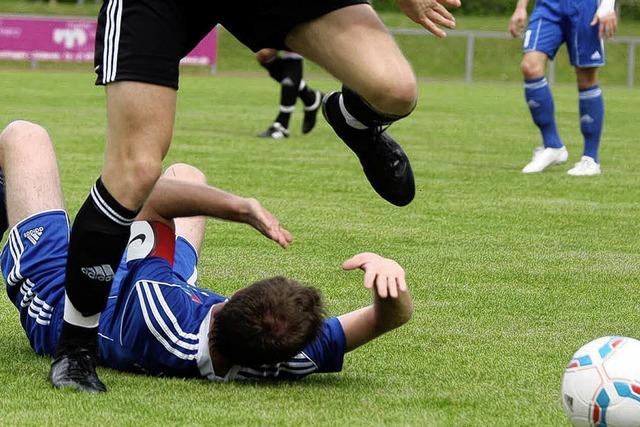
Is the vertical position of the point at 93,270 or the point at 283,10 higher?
the point at 283,10

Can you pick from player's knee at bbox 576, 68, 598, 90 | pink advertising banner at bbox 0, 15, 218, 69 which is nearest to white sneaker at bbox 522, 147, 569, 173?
player's knee at bbox 576, 68, 598, 90

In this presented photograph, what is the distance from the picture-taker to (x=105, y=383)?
4.43m

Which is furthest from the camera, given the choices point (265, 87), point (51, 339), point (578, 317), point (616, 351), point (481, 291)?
point (265, 87)

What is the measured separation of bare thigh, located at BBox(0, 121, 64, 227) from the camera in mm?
5113

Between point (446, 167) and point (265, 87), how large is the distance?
14192mm

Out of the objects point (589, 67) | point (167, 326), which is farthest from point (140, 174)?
point (589, 67)

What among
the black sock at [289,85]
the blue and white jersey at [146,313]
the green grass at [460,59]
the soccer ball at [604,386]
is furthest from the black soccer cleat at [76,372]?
the green grass at [460,59]

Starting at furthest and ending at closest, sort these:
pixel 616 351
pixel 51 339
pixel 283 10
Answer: pixel 51 339
pixel 283 10
pixel 616 351

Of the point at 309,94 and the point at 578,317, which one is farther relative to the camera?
the point at 309,94

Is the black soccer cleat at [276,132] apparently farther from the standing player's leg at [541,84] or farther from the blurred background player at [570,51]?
the blurred background player at [570,51]

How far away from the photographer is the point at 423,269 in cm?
684

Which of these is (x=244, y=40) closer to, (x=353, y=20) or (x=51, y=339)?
(x=353, y=20)

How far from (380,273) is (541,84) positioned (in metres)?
7.40

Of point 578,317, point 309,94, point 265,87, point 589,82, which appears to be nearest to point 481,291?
point 578,317
